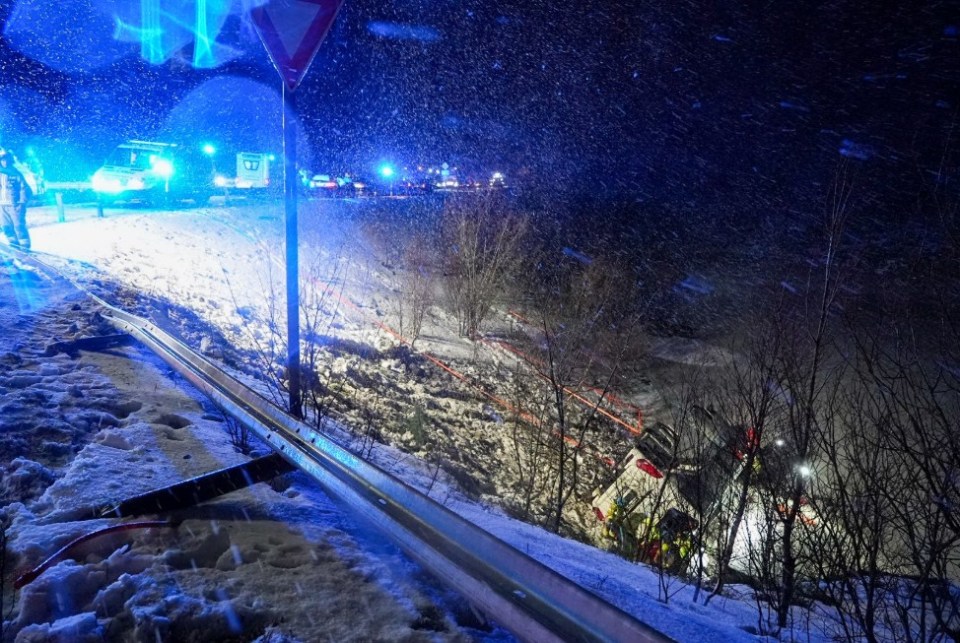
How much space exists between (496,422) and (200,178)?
2554 centimetres

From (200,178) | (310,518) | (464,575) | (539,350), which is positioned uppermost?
(200,178)

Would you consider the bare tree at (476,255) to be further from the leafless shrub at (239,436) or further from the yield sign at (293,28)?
the yield sign at (293,28)

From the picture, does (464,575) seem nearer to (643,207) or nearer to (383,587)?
(383,587)

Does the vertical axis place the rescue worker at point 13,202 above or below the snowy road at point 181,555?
above

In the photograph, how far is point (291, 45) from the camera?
383 cm

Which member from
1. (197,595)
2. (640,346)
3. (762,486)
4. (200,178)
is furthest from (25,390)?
(200,178)

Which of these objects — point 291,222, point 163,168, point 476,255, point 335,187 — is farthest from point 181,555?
point 335,187

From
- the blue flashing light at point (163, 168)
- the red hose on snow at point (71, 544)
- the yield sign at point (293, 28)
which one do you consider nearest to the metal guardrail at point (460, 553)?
the red hose on snow at point (71, 544)

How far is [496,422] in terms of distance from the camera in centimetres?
1480

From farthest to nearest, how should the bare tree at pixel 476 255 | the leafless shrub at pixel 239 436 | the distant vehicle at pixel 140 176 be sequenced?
the bare tree at pixel 476 255 < the distant vehicle at pixel 140 176 < the leafless shrub at pixel 239 436

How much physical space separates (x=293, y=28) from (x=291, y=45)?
4.5 inches

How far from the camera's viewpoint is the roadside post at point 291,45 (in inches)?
145

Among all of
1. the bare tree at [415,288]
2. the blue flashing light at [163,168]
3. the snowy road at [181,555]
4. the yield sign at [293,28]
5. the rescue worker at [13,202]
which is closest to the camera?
the snowy road at [181,555]

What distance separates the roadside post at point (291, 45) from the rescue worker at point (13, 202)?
11144 mm
